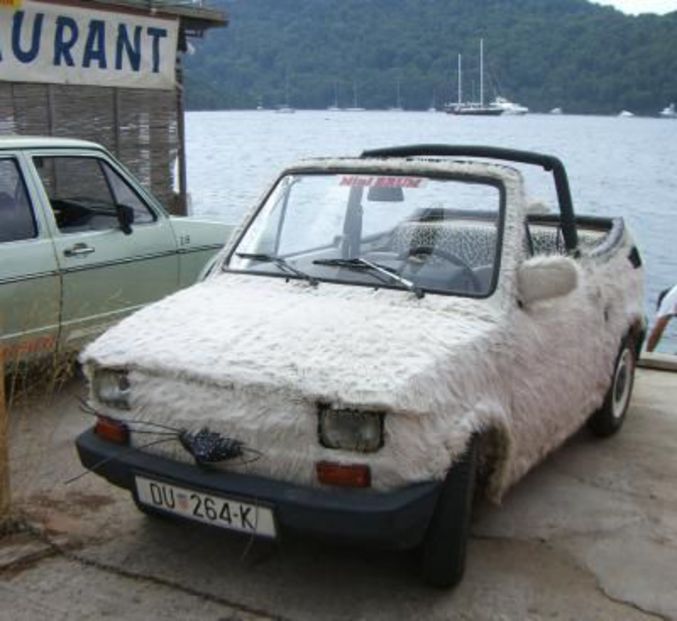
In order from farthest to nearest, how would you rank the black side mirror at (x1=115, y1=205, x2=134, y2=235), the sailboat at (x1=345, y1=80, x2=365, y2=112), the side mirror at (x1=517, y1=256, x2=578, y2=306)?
the sailboat at (x1=345, y1=80, x2=365, y2=112), the black side mirror at (x1=115, y1=205, x2=134, y2=235), the side mirror at (x1=517, y1=256, x2=578, y2=306)

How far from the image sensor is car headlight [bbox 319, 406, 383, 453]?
3.37 metres

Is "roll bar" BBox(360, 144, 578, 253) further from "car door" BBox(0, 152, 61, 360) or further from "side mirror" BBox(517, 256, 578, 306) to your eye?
"car door" BBox(0, 152, 61, 360)

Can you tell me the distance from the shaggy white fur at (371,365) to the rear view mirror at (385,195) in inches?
4.2

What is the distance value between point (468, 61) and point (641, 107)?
15969mm

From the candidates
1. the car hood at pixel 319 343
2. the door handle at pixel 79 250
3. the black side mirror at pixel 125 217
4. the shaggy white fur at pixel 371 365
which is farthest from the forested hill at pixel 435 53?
the car hood at pixel 319 343

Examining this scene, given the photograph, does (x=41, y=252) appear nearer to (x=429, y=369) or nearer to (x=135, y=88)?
(x=429, y=369)

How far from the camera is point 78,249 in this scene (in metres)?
6.20

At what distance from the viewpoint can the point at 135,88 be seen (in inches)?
436

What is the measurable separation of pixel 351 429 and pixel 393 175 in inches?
70.8

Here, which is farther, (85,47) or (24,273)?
(85,47)

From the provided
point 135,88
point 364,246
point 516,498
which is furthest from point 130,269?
point 135,88


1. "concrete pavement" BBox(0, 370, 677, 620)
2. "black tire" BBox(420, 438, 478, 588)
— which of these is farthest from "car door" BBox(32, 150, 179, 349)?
"black tire" BBox(420, 438, 478, 588)

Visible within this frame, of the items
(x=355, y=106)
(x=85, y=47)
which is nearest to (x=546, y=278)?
(x=85, y=47)

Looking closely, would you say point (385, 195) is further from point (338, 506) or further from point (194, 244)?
point (194, 244)
